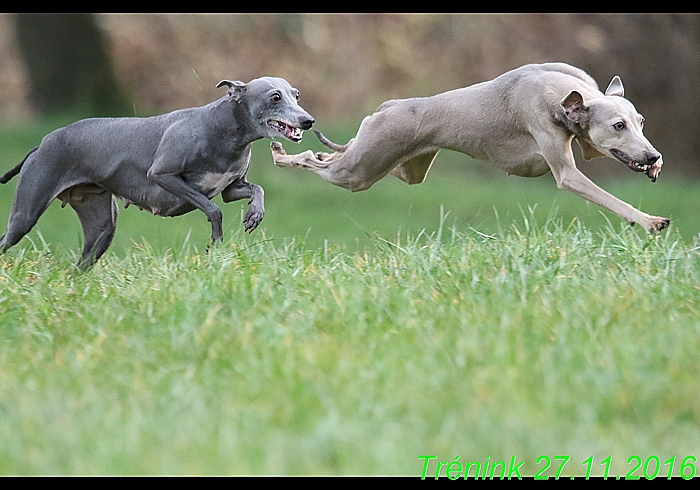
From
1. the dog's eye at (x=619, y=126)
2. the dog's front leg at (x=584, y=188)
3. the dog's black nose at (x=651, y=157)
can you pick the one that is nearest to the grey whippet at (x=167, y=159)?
the dog's front leg at (x=584, y=188)

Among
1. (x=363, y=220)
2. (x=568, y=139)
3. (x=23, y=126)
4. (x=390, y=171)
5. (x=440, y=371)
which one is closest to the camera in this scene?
(x=440, y=371)

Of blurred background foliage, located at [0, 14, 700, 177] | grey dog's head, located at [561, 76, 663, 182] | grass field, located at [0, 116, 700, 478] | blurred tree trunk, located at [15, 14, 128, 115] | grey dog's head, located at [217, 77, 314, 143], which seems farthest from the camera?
blurred tree trunk, located at [15, 14, 128, 115]

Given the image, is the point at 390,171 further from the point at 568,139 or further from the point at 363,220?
the point at 363,220

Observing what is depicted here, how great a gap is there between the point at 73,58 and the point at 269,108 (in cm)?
1244

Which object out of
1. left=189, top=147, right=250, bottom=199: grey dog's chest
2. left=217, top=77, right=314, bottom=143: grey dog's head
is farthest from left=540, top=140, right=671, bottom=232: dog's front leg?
left=189, top=147, right=250, bottom=199: grey dog's chest

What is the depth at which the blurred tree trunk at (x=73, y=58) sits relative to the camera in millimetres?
17734

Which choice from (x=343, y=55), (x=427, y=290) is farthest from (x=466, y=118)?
(x=343, y=55)

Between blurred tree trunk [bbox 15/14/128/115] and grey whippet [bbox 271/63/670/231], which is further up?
grey whippet [bbox 271/63/670/231]

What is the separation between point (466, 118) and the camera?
6.61 m

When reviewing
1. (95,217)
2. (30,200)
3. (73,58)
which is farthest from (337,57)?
(30,200)

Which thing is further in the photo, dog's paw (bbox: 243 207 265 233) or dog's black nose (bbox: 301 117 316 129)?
dog's paw (bbox: 243 207 265 233)

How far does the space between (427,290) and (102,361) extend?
1.63m

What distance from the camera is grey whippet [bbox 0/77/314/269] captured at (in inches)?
258

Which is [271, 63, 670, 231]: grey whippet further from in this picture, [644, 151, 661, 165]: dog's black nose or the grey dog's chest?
the grey dog's chest
